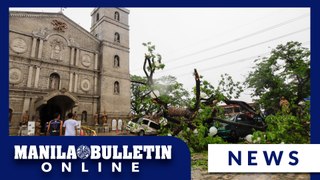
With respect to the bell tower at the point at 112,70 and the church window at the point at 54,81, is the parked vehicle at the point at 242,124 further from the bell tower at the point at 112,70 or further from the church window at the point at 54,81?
the church window at the point at 54,81

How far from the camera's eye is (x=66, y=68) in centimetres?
875

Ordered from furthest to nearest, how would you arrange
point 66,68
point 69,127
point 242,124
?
1. point 66,68
2. point 69,127
3. point 242,124

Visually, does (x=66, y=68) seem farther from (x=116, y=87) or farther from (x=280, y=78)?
(x=280, y=78)

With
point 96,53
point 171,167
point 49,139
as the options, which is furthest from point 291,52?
point 96,53

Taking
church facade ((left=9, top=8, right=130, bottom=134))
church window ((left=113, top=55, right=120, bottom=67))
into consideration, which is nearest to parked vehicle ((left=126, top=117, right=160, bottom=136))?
church facade ((left=9, top=8, right=130, bottom=134))

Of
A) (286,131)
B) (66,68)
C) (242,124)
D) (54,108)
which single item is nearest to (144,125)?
(242,124)

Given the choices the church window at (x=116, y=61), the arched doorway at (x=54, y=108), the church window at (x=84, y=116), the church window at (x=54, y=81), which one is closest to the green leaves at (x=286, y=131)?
the church window at (x=116, y=61)

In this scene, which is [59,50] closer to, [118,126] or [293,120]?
[118,126]

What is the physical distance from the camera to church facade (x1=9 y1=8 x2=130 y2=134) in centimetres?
825

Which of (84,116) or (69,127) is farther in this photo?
(84,116)

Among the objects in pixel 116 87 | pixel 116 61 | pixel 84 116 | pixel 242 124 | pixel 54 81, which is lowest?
pixel 84 116

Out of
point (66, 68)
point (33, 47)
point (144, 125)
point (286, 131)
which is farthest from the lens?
point (66, 68)

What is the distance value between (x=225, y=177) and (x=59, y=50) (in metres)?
8.12

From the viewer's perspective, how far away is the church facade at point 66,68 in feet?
27.1
